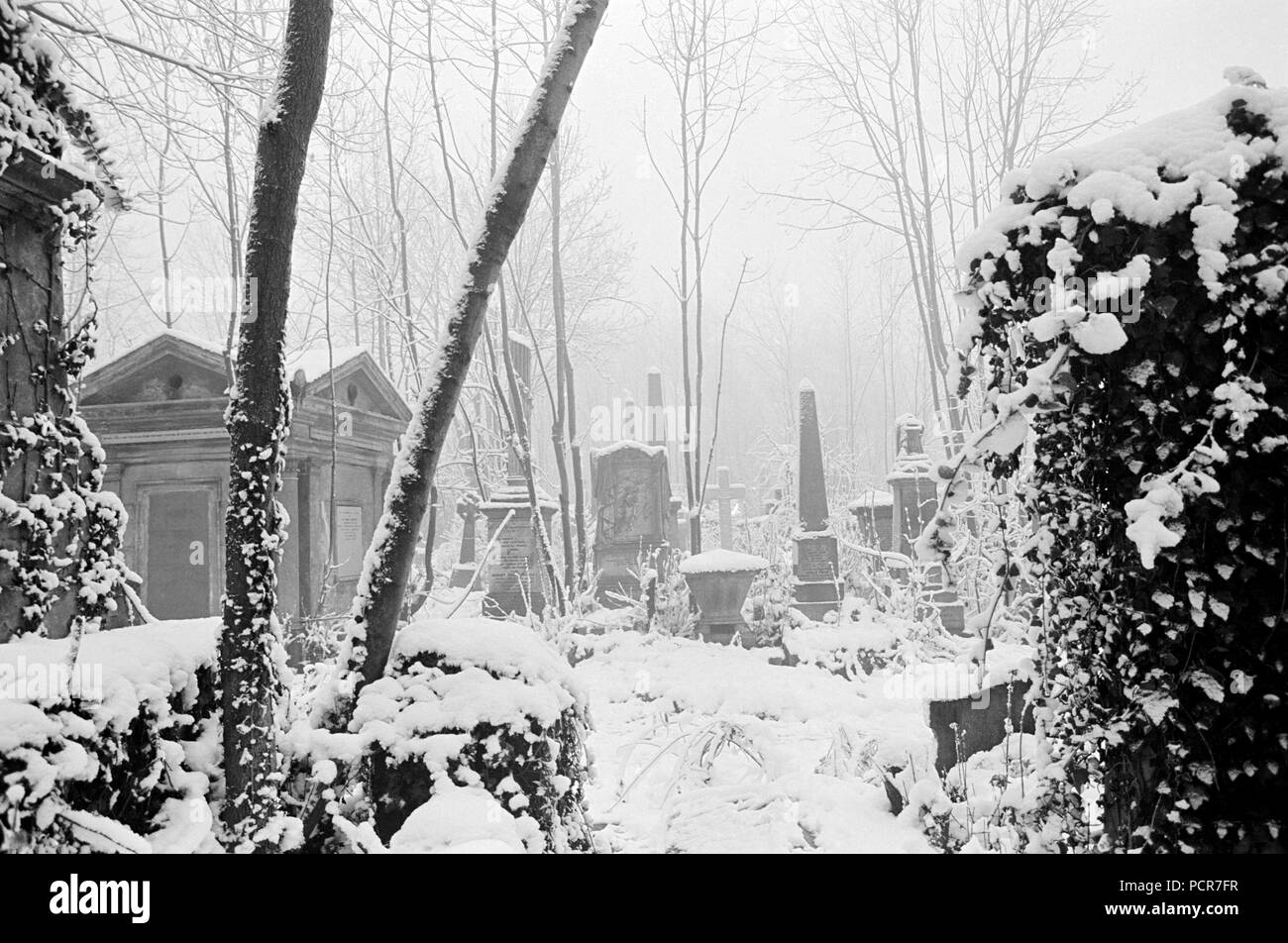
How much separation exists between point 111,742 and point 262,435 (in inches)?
42.9

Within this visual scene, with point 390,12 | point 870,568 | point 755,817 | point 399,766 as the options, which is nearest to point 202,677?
point 399,766

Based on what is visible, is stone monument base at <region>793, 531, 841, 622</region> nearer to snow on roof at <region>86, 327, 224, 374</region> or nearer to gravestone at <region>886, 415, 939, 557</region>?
gravestone at <region>886, 415, 939, 557</region>

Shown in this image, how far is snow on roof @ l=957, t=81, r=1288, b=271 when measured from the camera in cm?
196

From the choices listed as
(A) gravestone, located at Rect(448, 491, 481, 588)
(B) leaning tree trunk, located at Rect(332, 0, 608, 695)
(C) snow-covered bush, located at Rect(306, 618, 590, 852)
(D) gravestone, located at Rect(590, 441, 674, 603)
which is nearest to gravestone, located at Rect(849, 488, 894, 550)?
(D) gravestone, located at Rect(590, 441, 674, 603)

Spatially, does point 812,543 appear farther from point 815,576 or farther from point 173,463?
point 173,463

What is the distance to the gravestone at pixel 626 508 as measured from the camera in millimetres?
12211

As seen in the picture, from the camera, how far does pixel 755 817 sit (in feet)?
13.6

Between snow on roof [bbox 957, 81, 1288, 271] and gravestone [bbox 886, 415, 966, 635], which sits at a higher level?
snow on roof [bbox 957, 81, 1288, 271]

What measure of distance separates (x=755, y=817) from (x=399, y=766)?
221 centimetres

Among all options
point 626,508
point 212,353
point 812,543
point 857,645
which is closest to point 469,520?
point 626,508

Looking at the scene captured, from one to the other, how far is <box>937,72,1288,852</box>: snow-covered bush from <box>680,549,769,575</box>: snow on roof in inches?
266

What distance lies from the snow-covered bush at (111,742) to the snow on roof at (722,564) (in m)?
6.69

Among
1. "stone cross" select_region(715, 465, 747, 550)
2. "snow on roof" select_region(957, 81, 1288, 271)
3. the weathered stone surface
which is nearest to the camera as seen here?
"snow on roof" select_region(957, 81, 1288, 271)

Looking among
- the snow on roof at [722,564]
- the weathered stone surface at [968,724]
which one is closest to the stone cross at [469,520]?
the snow on roof at [722,564]
